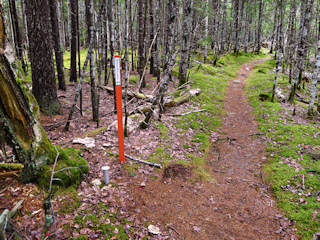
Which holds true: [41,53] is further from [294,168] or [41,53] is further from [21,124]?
[294,168]

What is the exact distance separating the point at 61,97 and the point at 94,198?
306 inches

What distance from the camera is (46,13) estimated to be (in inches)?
287

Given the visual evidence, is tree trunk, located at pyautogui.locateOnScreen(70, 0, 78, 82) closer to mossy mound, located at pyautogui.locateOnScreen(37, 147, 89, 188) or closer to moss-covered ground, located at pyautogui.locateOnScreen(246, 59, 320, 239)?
mossy mound, located at pyautogui.locateOnScreen(37, 147, 89, 188)

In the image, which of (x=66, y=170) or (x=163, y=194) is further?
(x=163, y=194)

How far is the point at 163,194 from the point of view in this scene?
4.91 meters

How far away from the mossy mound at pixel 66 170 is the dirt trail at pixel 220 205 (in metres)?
1.35

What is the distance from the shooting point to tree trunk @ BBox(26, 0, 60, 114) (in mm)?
7094

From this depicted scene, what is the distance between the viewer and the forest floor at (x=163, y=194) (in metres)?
3.53

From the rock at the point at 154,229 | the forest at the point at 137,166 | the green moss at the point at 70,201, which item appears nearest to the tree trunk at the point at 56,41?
the forest at the point at 137,166

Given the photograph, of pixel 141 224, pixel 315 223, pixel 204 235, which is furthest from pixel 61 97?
pixel 315 223

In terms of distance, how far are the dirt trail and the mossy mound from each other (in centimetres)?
135

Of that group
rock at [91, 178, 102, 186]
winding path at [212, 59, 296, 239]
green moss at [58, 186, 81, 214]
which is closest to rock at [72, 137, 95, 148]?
rock at [91, 178, 102, 186]

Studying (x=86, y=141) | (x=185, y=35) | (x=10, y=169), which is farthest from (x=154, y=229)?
(x=185, y=35)

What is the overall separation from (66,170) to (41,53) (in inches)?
206
